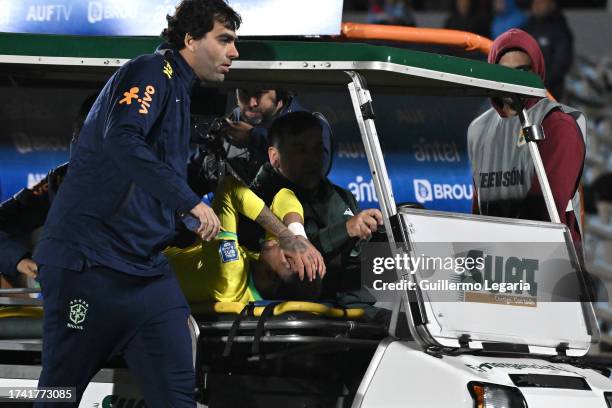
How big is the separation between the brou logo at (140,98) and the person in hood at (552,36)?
274 inches

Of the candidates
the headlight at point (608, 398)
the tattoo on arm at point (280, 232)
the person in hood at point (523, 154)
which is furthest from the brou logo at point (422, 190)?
the headlight at point (608, 398)

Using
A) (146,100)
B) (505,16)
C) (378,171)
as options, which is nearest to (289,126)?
(378,171)

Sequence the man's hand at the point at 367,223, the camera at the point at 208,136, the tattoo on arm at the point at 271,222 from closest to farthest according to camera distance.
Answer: the man's hand at the point at 367,223 → the tattoo on arm at the point at 271,222 → the camera at the point at 208,136

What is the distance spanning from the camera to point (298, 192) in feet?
18.4

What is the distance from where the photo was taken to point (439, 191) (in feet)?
22.3

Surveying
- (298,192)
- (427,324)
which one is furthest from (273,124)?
(427,324)

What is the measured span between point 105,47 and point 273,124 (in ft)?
3.50

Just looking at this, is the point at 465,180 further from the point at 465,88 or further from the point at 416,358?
the point at 416,358

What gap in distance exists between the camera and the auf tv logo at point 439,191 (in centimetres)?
677

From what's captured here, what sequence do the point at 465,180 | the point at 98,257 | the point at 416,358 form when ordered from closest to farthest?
1. the point at 98,257
2. the point at 416,358
3. the point at 465,180

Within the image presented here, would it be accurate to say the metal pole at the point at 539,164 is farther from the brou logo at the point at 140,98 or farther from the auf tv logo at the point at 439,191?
the brou logo at the point at 140,98

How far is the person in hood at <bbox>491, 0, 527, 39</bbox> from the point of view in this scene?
38.0 feet

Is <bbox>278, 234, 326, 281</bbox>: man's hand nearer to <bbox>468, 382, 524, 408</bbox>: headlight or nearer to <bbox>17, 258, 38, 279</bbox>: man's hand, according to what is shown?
<bbox>468, 382, 524, 408</bbox>: headlight

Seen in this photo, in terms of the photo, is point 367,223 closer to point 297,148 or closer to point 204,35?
point 297,148
